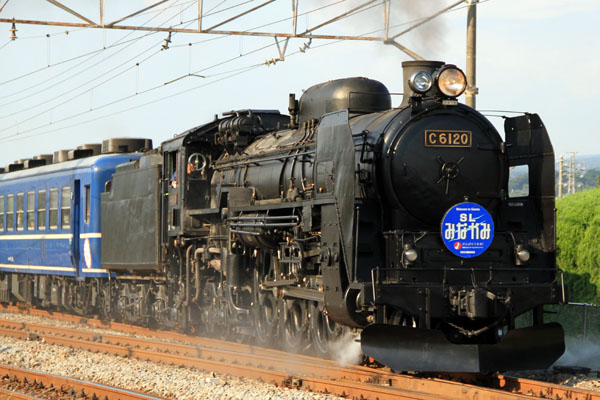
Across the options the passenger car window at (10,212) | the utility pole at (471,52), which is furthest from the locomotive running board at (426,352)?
the passenger car window at (10,212)

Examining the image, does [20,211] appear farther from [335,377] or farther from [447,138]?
[447,138]

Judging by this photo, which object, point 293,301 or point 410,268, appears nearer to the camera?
point 410,268

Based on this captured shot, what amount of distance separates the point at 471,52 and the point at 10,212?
15902 millimetres

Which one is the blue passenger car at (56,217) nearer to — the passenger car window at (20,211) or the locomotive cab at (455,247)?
the passenger car window at (20,211)

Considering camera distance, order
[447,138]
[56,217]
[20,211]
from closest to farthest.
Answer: [447,138] → [56,217] → [20,211]

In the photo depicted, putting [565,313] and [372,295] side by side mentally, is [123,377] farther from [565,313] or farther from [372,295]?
[565,313]

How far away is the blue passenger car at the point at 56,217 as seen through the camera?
776 inches

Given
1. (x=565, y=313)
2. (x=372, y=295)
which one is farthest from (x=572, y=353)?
(x=372, y=295)

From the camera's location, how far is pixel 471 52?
1341 cm

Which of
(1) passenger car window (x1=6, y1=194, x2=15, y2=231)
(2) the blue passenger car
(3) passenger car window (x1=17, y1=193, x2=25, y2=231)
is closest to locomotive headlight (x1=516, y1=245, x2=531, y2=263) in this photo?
(2) the blue passenger car

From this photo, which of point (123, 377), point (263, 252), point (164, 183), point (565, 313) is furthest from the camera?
point (164, 183)

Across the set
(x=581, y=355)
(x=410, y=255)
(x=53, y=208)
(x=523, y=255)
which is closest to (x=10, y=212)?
(x=53, y=208)

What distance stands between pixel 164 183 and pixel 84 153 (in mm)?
6671

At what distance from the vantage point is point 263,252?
12852 millimetres
